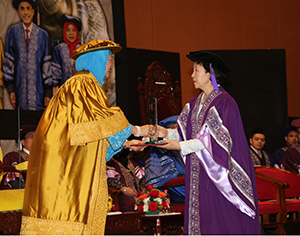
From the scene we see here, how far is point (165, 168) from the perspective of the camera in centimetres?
548

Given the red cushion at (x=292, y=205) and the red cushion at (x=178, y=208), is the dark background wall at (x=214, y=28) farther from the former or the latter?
the red cushion at (x=178, y=208)

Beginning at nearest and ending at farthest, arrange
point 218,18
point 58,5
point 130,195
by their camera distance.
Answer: point 130,195
point 58,5
point 218,18

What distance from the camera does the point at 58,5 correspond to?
6.29 meters

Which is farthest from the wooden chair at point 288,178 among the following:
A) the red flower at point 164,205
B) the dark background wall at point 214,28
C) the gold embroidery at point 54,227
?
the gold embroidery at point 54,227

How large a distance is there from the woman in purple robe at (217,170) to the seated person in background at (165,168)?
7.69 feet

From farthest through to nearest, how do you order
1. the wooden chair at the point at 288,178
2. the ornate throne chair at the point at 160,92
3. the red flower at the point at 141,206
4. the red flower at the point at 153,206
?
the ornate throne chair at the point at 160,92, the wooden chair at the point at 288,178, the red flower at the point at 141,206, the red flower at the point at 153,206

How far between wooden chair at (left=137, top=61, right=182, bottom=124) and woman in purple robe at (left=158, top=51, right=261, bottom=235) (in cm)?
311

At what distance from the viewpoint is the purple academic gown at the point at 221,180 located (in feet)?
9.23

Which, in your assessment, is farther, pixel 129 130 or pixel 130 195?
pixel 130 195

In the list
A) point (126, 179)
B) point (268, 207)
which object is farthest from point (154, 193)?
point (268, 207)

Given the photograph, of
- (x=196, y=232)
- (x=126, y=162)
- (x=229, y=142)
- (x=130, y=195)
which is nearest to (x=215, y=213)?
(x=196, y=232)

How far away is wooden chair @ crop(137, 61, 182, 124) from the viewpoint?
6.30 metres

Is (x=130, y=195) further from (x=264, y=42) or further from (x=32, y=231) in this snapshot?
(x=264, y=42)

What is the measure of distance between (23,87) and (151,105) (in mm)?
3463
